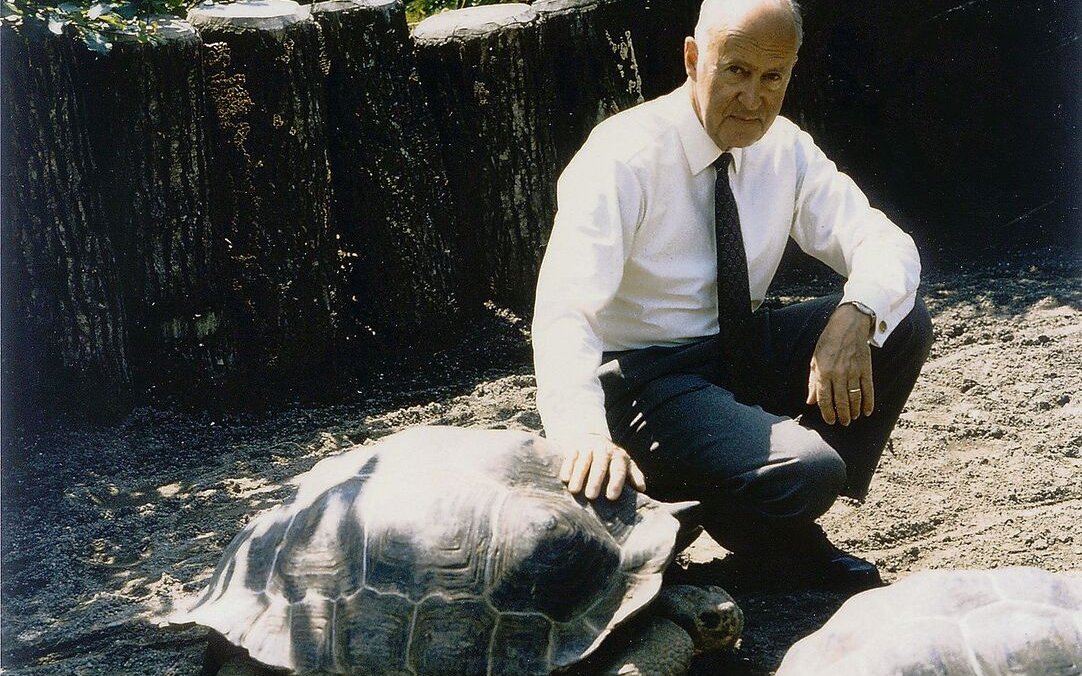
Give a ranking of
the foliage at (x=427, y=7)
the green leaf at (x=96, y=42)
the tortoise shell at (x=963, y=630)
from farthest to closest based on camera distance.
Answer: the foliage at (x=427, y=7) → the green leaf at (x=96, y=42) → the tortoise shell at (x=963, y=630)

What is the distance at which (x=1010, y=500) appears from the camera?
11.2 ft

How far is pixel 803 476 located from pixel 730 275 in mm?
594

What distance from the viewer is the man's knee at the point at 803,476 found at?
286 centimetres

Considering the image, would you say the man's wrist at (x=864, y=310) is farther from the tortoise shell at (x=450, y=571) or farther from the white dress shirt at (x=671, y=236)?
the tortoise shell at (x=450, y=571)

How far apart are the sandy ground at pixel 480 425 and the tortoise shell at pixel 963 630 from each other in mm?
608

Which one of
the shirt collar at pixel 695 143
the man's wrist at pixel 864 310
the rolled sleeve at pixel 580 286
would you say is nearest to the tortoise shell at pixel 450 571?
the rolled sleeve at pixel 580 286

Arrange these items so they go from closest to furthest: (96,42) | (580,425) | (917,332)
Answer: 1. (580,425)
2. (917,332)
3. (96,42)

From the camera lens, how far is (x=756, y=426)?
2.95 metres

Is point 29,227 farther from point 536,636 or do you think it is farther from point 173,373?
point 536,636

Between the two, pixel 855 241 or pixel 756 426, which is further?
pixel 855 241

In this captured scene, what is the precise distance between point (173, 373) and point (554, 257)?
6.93ft

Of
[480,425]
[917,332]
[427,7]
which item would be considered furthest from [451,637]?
[427,7]

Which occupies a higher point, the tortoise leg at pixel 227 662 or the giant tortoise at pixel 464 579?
the giant tortoise at pixel 464 579

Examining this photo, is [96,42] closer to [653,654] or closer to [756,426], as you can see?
[756,426]
